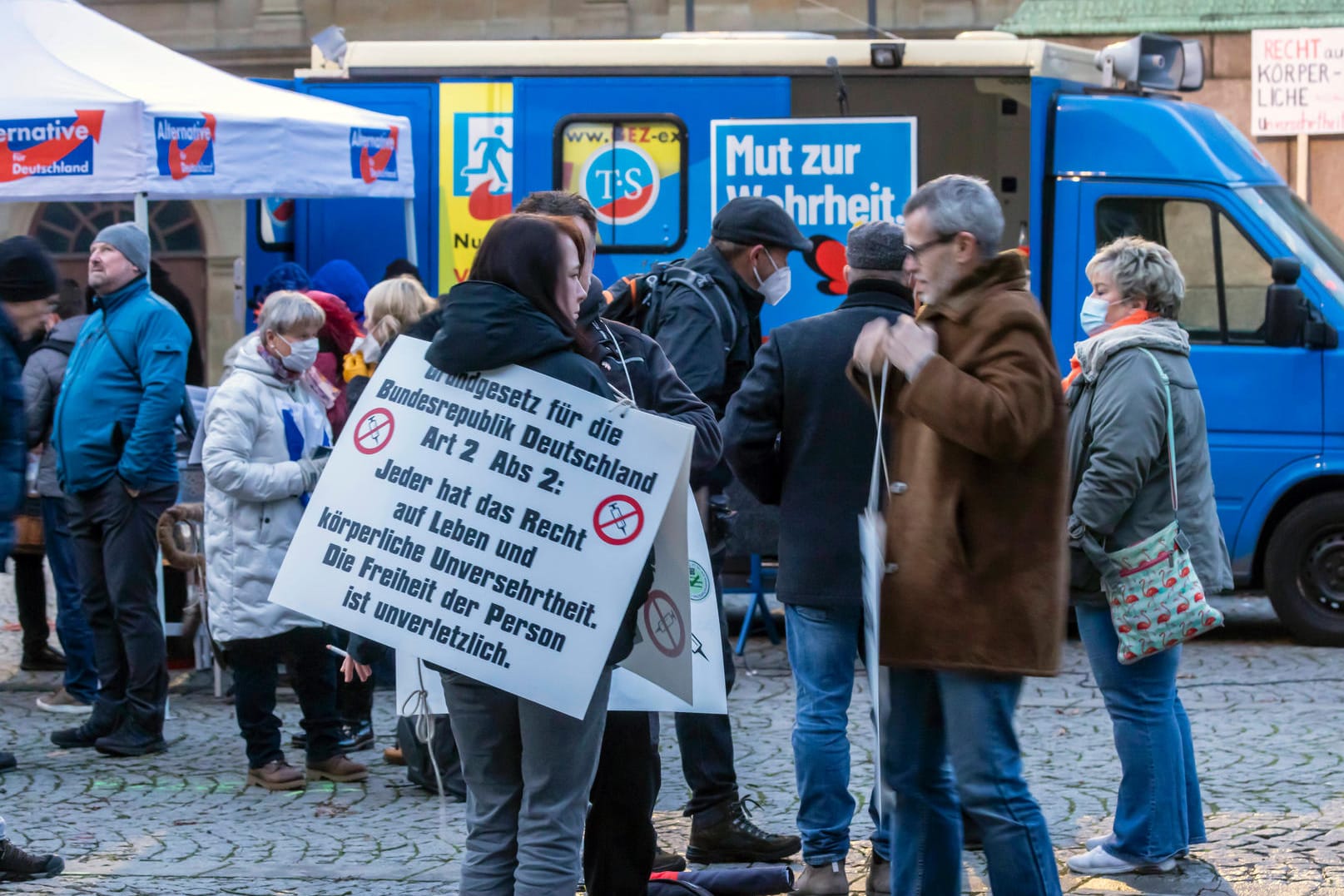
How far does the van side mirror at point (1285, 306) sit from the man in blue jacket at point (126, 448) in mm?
5091

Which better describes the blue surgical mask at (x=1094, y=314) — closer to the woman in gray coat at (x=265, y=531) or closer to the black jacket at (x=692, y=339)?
the black jacket at (x=692, y=339)

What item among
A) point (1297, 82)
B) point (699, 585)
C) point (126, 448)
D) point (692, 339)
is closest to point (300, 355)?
point (126, 448)

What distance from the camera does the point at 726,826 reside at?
17.0 ft

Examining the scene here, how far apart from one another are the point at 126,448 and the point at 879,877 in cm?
328

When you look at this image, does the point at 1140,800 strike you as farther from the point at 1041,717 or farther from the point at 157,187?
the point at 157,187

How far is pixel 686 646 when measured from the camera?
153 inches

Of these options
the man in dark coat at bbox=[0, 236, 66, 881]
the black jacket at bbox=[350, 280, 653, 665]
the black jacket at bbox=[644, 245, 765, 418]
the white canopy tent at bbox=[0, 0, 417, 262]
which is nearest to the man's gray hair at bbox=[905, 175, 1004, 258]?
the black jacket at bbox=[350, 280, 653, 665]

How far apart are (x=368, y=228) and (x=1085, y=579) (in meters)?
5.48

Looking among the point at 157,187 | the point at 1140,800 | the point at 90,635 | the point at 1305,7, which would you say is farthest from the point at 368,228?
the point at 1305,7

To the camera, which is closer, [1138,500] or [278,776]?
[1138,500]

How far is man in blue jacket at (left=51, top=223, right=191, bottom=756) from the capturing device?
6.50 meters

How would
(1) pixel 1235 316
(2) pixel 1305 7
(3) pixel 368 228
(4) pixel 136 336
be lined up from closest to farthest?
(4) pixel 136 336 < (1) pixel 1235 316 < (3) pixel 368 228 < (2) pixel 1305 7

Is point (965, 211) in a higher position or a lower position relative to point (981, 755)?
higher

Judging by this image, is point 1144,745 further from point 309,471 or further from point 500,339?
A: point 309,471
